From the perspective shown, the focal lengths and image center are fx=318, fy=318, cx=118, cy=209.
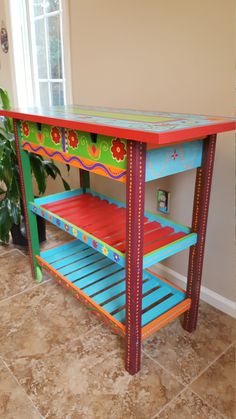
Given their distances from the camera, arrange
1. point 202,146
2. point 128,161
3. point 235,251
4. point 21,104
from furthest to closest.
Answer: point 21,104 < point 235,251 < point 202,146 < point 128,161

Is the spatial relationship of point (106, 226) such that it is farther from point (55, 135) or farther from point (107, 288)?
point (55, 135)

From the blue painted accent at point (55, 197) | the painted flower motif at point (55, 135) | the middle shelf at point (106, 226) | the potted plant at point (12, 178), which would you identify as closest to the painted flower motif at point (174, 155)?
the middle shelf at point (106, 226)

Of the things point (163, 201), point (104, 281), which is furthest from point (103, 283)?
point (163, 201)

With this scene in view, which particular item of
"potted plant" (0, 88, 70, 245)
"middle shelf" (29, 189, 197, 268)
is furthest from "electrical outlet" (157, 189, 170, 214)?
"potted plant" (0, 88, 70, 245)

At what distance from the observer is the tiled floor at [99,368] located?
1.03 m

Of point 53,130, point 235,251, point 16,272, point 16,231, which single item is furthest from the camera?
point 16,231

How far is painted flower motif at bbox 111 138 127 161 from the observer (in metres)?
0.90

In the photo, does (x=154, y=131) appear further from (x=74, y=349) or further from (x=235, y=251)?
(x=74, y=349)

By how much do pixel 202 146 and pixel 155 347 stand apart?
80cm

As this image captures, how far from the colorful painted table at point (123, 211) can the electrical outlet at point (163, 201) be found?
0.64 feet

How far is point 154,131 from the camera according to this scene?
0.75 metres

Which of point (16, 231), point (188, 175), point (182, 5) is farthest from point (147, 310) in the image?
point (182, 5)

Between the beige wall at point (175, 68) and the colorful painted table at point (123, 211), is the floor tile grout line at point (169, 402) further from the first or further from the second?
the beige wall at point (175, 68)

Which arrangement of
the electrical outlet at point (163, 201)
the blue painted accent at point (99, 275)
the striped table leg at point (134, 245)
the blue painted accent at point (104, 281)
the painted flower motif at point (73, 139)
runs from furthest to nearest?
the electrical outlet at point (163, 201)
the blue painted accent at point (99, 275)
the blue painted accent at point (104, 281)
the painted flower motif at point (73, 139)
the striped table leg at point (134, 245)
